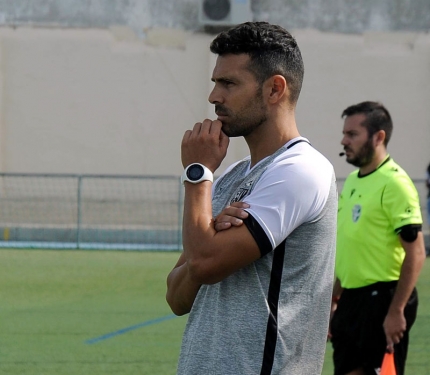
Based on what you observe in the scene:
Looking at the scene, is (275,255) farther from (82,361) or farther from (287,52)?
(82,361)

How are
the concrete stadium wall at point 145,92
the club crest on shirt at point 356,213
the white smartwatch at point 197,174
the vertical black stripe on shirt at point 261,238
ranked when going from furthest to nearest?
the concrete stadium wall at point 145,92 → the club crest on shirt at point 356,213 → the white smartwatch at point 197,174 → the vertical black stripe on shirt at point 261,238

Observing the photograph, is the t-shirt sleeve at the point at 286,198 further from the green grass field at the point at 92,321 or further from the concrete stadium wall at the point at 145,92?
the concrete stadium wall at the point at 145,92

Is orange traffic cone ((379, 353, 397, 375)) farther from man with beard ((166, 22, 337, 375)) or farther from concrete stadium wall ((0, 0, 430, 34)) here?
concrete stadium wall ((0, 0, 430, 34))

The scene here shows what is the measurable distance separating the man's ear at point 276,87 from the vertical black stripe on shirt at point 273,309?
1.53ft

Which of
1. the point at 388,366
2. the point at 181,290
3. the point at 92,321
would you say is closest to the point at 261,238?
the point at 181,290

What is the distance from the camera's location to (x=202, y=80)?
19219 mm

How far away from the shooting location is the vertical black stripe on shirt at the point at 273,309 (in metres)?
2.55

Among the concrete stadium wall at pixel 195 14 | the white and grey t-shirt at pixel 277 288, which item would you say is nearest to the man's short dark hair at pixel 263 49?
the white and grey t-shirt at pixel 277 288

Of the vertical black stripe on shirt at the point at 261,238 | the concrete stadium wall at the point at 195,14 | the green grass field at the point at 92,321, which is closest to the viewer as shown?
the vertical black stripe on shirt at the point at 261,238

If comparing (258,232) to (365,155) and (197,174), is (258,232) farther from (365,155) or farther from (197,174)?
(365,155)

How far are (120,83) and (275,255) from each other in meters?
16.8

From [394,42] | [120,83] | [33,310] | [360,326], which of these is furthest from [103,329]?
[394,42]

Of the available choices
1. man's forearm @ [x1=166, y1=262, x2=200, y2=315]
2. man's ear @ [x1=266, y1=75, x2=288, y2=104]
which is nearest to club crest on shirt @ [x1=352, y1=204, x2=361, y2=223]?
man's forearm @ [x1=166, y1=262, x2=200, y2=315]

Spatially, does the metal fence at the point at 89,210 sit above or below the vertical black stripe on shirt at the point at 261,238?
below
